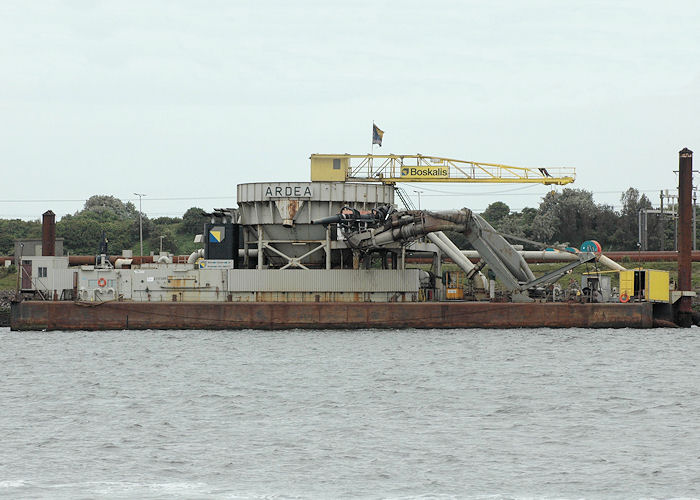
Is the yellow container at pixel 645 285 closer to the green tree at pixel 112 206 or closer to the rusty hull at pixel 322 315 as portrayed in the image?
the rusty hull at pixel 322 315

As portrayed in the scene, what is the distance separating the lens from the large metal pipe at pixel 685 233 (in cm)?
6638

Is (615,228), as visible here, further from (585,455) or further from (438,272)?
(585,455)

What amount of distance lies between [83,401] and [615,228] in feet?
374

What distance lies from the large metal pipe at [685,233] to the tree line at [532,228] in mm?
58634

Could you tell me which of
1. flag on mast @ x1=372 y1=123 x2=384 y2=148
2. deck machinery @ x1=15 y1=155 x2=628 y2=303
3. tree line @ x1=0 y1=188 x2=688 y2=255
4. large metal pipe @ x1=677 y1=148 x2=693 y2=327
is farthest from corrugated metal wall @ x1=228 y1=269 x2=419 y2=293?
tree line @ x1=0 y1=188 x2=688 y2=255

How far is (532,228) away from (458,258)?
68031 mm

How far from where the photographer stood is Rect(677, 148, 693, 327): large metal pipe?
66375mm

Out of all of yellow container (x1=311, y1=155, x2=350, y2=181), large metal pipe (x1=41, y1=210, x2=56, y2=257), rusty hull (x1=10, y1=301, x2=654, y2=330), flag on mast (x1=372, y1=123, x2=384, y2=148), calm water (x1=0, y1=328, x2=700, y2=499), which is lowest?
calm water (x1=0, y1=328, x2=700, y2=499)

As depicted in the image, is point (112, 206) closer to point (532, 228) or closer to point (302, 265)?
point (532, 228)

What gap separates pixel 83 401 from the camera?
112 ft

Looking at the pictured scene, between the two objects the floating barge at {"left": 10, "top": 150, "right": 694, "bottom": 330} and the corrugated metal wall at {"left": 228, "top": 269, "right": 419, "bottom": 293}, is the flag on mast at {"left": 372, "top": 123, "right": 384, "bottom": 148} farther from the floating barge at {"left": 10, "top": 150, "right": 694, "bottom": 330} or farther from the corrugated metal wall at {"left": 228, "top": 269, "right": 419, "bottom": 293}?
the corrugated metal wall at {"left": 228, "top": 269, "right": 419, "bottom": 293}

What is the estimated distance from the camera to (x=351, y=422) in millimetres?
30203

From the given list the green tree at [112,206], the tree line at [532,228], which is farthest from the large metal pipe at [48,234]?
the green tree at [112,206]

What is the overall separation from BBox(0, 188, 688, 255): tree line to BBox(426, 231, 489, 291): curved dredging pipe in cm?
5496
